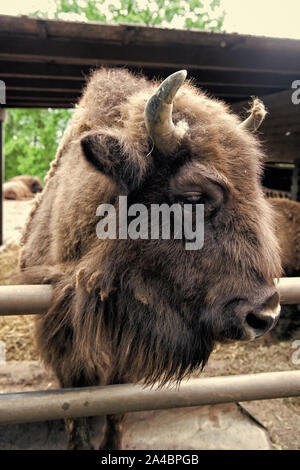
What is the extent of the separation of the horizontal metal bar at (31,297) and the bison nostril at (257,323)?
0.34 meters

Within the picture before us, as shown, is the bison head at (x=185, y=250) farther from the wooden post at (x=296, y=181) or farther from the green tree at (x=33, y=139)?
the green tree at (x=33, y=139)

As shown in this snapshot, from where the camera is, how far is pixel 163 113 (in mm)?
1747

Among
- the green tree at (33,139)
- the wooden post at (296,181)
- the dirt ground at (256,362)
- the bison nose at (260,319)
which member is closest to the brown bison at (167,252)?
the bison nose at (260,319)

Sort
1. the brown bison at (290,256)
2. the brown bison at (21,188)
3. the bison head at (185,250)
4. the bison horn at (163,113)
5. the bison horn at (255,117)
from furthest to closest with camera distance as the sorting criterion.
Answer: the brown bison at (21,188)
the brown bison at (290,256)
the bison horn at (255,117)
the bison head at (185,250)
the bison horn at (163,113)

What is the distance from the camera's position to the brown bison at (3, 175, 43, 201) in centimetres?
1850

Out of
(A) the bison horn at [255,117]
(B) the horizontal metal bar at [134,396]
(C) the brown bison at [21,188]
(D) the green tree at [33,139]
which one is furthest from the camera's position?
(D) the green tree at [33,139]

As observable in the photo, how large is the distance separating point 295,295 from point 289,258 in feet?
10.7

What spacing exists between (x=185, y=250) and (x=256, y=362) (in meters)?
3.29

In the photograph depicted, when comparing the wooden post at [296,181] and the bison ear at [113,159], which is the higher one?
the wooden post at [296,181]

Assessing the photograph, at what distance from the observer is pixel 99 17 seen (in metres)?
24.3

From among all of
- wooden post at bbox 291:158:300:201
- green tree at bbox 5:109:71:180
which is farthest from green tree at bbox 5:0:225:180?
wooden post at bbox 291:158:300:201

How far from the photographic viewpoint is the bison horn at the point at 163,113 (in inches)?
64.0

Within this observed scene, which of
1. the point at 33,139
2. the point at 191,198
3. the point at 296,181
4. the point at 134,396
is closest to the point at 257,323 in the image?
the point at 191,198

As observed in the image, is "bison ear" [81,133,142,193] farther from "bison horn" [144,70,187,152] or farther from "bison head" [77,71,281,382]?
"bison horn" [144,70,187,152]
